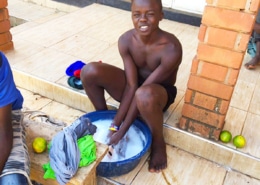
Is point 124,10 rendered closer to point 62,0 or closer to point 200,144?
point 62,0

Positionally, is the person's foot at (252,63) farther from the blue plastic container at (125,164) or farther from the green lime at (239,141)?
the blue plastic container at (125,164)

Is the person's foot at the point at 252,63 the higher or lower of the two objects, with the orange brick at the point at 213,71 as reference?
lower

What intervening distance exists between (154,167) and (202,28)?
959mm

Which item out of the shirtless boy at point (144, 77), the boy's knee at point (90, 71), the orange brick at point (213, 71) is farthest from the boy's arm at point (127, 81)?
the orange brick at point (213, 71)

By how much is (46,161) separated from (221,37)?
3.98 ft

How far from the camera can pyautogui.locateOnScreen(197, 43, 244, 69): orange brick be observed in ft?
5.69

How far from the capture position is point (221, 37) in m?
1.72

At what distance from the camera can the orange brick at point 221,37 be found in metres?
1.69

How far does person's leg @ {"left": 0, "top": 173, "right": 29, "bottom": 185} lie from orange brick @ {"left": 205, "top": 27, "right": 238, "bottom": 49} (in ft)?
4.11

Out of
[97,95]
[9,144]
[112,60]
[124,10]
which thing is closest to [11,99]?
[9,144]

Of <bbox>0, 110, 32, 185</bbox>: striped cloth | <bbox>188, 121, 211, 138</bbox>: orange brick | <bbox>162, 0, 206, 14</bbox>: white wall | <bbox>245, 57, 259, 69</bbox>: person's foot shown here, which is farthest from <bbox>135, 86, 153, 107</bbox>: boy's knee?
<bbox>162, 0, 206, 14</bbox>: white wall

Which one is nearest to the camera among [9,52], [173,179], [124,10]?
[173,179]

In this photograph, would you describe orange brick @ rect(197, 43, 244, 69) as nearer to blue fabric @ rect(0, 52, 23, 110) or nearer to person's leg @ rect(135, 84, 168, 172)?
person's leg @ rect(135, 84, 168, 172)

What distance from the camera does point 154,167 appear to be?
80.7 inches
